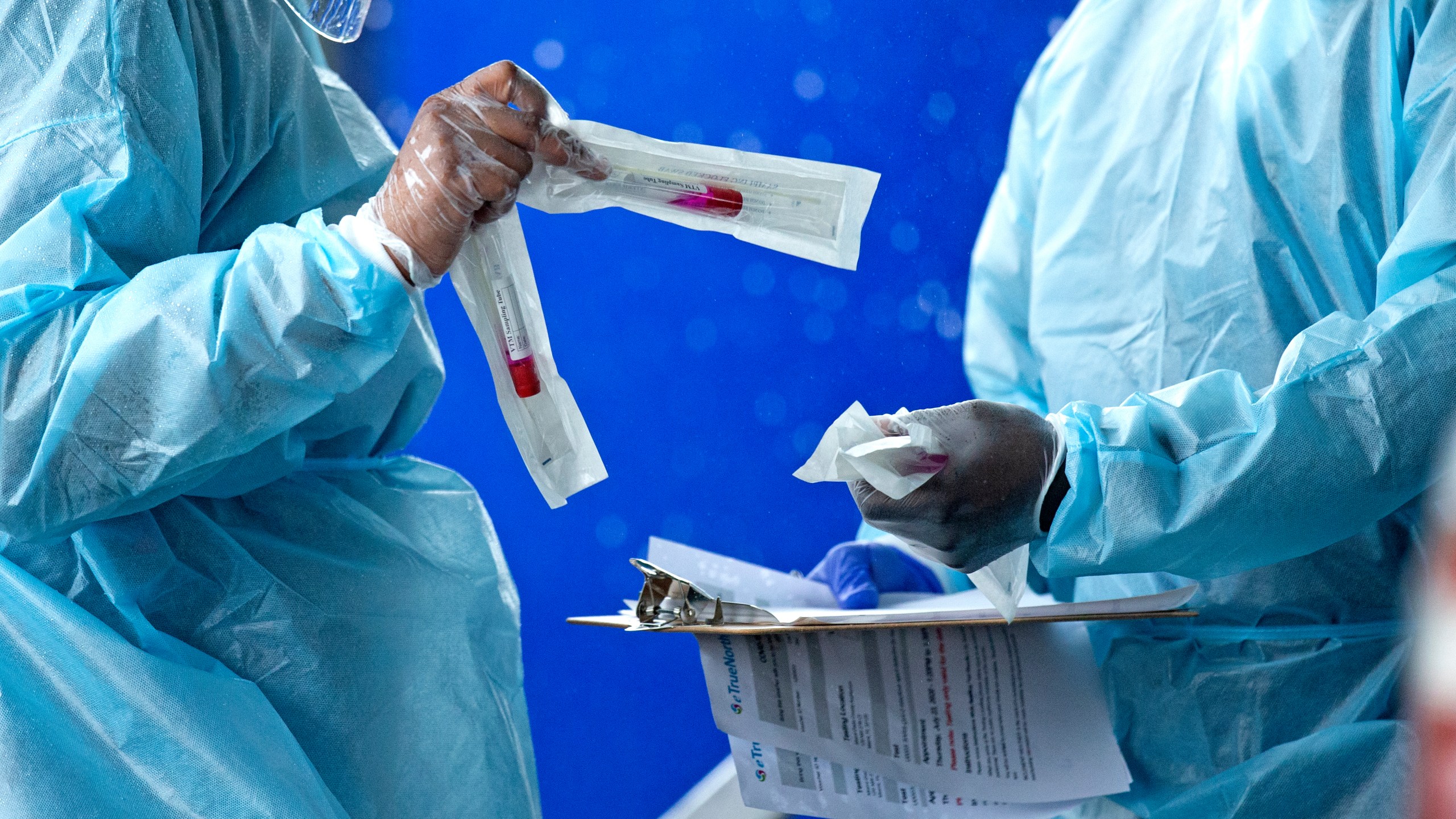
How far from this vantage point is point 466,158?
26.8 inches

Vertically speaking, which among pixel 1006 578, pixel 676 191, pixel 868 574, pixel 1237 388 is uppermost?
pixel 676 191

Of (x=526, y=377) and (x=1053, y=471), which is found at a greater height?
(x=526, y=377)

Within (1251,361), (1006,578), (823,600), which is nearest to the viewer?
(1006,578)

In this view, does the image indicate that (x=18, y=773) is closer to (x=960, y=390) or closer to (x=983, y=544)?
(x=983, y=544)

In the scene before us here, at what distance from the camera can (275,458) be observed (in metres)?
0.77

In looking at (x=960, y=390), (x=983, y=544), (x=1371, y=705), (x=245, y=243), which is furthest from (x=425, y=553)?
(x=1371, y=705)

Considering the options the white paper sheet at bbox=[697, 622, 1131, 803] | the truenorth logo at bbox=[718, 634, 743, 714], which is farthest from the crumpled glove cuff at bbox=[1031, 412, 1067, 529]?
the truenorth logo at bbox=[718, 634, 743, 714]

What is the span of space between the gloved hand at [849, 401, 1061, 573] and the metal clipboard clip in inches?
5.2

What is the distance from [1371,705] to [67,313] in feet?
3.26

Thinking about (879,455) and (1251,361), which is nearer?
(879,455)

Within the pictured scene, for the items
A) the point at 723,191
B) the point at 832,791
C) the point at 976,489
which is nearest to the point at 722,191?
the point at 723,191

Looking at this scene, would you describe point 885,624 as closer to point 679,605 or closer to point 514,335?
point 679,605

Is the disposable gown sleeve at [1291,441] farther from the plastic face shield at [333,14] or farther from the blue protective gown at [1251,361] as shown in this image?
the plastic face shield at [333,14]

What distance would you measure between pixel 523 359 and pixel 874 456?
30cm
